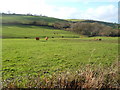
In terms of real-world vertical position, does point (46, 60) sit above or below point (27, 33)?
below

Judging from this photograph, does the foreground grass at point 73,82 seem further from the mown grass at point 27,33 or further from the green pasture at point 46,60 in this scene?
the mown grass at point 27,33

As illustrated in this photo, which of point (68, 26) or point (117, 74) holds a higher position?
point (68, 26)

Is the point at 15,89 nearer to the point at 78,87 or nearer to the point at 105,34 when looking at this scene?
the point at 78,87

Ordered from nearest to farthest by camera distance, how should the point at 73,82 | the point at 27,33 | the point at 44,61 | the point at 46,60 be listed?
the point at 73,82, the point at 44,61, the point at 46,60, the point at 27,33

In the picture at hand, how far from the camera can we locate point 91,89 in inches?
208

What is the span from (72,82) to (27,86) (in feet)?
6.33

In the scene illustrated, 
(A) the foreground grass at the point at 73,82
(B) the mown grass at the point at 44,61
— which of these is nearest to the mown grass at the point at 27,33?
(B) the mown grass at the point at 44,61

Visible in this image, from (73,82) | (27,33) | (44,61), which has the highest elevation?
(27,33)

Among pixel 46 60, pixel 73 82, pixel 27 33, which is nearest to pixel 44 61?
pixel 46 60

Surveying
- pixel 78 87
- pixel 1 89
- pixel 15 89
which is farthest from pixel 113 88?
pixel 1 89

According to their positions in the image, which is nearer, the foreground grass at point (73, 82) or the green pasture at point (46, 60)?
the foreground grass at point (73, 82)

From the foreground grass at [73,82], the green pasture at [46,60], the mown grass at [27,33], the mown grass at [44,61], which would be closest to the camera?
the foreground grass at [73,82]

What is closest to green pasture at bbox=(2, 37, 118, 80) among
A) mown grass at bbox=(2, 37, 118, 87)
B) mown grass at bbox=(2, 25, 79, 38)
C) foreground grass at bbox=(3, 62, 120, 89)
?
mown grass at bbox=(2, 37, 118, 87)

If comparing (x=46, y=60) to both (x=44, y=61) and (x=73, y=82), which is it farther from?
(x=73, y=82)
